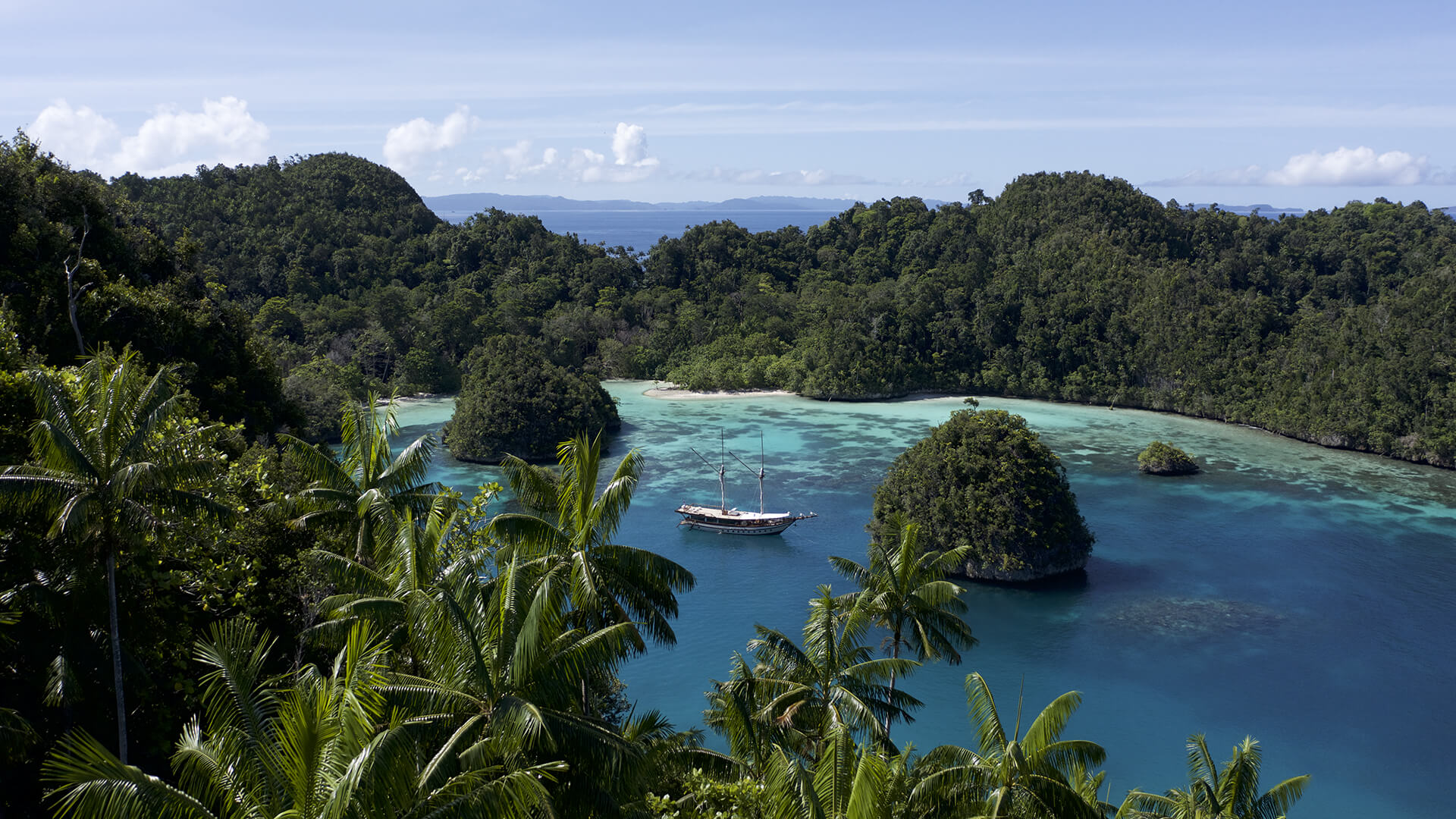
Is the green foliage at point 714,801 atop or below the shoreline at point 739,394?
atop

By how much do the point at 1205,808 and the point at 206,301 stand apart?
2535cm

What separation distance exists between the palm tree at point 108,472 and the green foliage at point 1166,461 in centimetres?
4582

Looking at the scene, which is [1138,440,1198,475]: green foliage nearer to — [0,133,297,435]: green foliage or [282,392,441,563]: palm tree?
[0,133,297,435]: green foliage

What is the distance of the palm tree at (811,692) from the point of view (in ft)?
39.9

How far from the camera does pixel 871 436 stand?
2190 inches

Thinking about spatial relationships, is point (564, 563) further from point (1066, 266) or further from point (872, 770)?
point (1066, 266)

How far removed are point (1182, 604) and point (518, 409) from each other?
32.6 meters

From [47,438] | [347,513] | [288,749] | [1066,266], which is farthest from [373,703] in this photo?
[1066,266]

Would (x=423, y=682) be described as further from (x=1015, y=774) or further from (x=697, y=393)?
(x=697, y=393)

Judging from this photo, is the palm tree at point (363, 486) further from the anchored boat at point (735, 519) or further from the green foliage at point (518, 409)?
the green foliage at point (518, 409)

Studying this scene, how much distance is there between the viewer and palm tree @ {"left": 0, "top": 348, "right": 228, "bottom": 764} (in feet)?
30.9

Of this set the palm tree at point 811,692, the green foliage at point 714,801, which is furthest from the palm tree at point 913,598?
the green foliage at point 714,801

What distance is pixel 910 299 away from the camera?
70.9 metres

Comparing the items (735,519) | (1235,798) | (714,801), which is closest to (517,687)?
(714,801)
